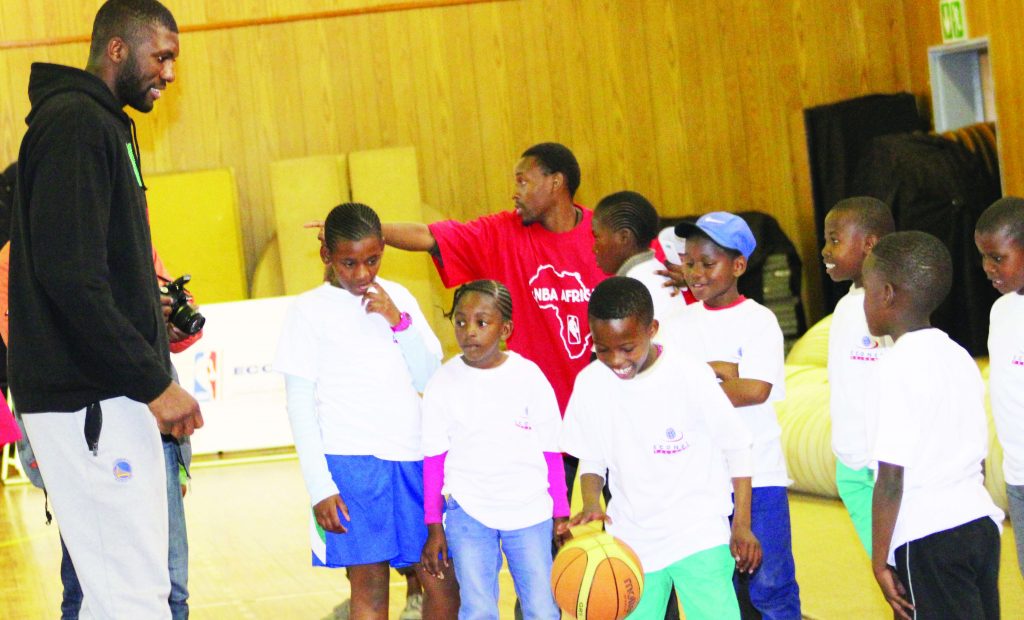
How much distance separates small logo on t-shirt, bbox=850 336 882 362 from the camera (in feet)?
13.1

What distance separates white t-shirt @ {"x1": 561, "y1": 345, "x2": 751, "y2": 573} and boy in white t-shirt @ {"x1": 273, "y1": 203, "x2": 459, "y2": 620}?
810 millimetres

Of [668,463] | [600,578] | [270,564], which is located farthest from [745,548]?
[270,564]

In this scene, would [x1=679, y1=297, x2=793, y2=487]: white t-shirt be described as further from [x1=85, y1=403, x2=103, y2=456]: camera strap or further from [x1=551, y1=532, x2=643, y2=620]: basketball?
[x1=85, y1=403, x2=103, y2=456]: camera strap

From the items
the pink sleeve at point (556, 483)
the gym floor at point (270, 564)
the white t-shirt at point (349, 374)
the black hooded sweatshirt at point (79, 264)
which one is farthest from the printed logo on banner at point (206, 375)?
the black hooded sweatshirt at point (79, 264)

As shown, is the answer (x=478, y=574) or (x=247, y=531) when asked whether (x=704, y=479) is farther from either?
(x=247, y=531)

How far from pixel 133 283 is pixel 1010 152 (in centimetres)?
885

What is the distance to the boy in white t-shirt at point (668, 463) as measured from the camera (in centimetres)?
357

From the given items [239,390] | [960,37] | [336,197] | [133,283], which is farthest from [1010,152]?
[133,283]

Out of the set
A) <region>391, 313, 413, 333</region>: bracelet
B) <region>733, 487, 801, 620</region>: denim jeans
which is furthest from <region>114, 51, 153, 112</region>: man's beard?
<region>733, 487, 801, 620</region>: denim jeans

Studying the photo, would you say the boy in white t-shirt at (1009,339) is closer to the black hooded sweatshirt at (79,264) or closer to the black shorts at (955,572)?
the black shorts at (955,572)

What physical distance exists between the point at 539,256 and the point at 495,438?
1092 millimetres

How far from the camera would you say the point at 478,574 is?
402 centimetres

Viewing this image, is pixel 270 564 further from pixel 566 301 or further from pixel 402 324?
pixel 402 324

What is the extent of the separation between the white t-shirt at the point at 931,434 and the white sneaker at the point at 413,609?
2519 mm
